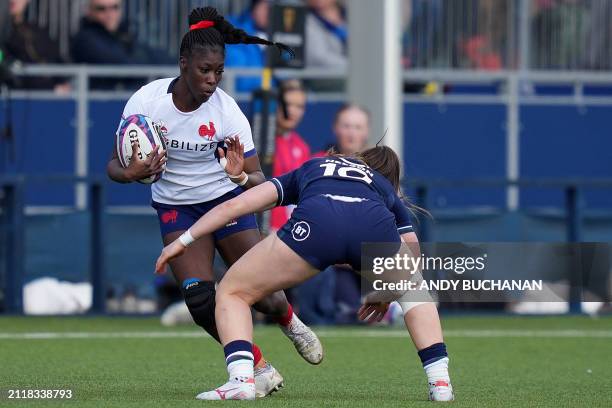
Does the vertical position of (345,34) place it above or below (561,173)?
above

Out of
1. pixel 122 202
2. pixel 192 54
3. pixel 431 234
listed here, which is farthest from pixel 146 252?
pixel 192 54

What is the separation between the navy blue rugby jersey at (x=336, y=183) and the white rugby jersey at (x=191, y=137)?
725 mm

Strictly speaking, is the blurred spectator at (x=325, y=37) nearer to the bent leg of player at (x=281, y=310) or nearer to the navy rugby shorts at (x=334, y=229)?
the bent leg of player at (x=281, y=310)

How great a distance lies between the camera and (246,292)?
6.94 meters

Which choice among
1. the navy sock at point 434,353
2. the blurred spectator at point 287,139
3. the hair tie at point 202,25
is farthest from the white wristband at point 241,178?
the blurred spectator at point 287,139

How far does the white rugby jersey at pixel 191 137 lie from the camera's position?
7672mm

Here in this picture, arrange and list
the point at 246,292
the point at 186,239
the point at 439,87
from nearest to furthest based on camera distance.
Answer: the point at 186,239 → the point at 246,292 → the point at 439,87

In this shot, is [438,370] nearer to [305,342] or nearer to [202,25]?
[305,342]

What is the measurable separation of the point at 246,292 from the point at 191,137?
1.11 meters

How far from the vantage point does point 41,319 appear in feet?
42.2

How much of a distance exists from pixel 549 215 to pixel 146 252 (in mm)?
3733

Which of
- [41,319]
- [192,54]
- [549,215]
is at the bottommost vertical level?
[41,319]

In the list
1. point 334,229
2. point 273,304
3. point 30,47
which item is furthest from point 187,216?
point 30,47

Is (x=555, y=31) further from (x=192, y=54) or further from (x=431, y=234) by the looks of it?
(x=192, y=54)
